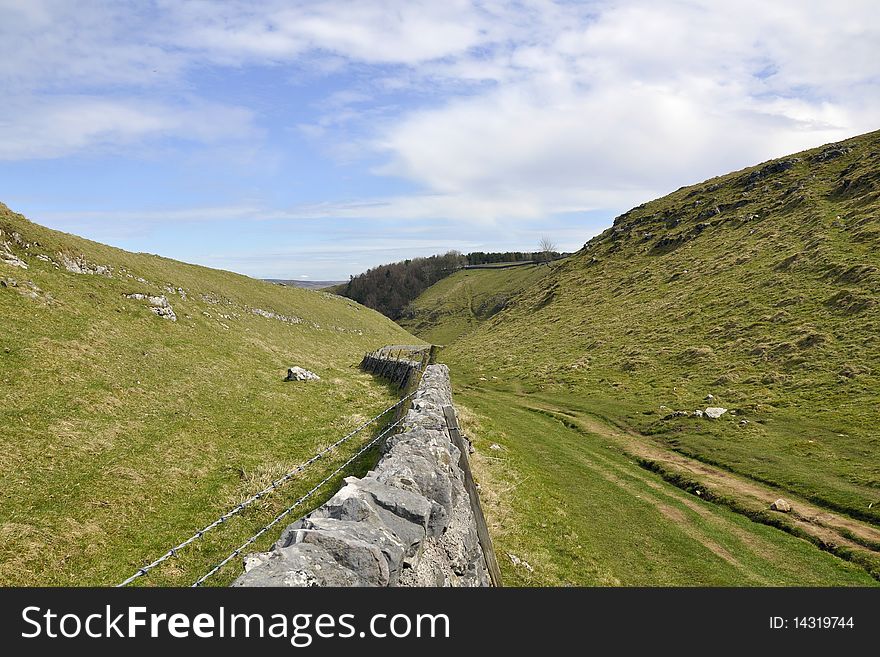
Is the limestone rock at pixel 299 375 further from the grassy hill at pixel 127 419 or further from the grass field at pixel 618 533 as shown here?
the grass field at pixel 618 533

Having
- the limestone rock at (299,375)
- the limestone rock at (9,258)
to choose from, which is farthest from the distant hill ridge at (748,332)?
the limestone rock at (9,258)

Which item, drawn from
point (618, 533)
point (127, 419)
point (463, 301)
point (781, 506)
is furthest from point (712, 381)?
point (463, 301)

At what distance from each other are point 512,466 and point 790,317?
30662 millimetres

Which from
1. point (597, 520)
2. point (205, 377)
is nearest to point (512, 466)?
point (597, 520)

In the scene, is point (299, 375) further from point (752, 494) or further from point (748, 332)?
point (748, 332)

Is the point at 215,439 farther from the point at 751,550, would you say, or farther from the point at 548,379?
the point at 548,379

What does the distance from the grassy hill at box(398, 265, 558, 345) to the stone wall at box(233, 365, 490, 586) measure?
103 meters

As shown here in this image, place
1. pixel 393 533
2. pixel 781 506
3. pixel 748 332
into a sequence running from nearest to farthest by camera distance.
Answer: pixel 393 533, pixel 781 506, pixel 748 332

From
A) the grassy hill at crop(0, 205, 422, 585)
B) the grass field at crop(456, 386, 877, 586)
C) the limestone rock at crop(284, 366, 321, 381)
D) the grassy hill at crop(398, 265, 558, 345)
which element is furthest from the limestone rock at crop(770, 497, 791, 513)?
the grassy hill at crop(398, 265, 558, 345)

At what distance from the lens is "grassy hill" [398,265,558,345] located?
128 metres

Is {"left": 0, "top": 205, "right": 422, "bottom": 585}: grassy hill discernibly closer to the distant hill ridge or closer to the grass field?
the grass field

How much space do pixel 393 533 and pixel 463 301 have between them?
5598 inches

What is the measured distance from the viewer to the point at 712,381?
3250 centimetres

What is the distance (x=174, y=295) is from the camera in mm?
36000
